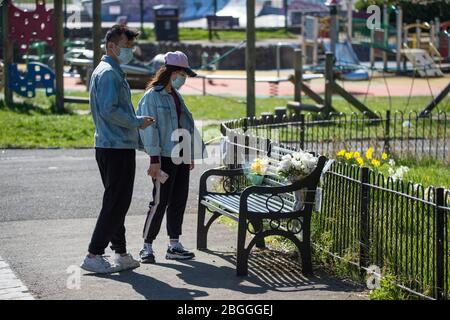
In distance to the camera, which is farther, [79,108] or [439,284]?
[79,108]

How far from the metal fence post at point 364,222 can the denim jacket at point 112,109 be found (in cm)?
177

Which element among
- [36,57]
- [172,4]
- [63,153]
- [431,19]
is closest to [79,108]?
[63,153]

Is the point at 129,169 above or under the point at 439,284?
above

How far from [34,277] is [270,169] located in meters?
2.34

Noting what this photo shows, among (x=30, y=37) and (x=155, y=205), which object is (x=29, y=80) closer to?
(x=30, y=37)

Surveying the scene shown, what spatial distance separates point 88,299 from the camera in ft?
25.7

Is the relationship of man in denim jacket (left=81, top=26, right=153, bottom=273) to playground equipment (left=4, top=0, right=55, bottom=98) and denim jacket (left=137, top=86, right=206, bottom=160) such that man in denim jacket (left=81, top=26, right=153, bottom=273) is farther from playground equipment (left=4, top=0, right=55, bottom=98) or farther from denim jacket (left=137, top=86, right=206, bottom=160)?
playground equipment (left=4, top=0, right=55, bottom=98)

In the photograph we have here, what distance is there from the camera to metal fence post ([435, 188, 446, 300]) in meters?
7.39

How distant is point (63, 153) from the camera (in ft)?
55.9

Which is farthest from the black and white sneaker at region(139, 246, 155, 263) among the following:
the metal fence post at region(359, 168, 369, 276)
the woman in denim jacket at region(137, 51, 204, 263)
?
the metal fence post at region(359, 168, 369, 276)

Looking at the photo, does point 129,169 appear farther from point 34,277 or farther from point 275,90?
point 275,90

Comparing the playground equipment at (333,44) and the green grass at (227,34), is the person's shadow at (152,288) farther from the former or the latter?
the green grass at (227,34)
